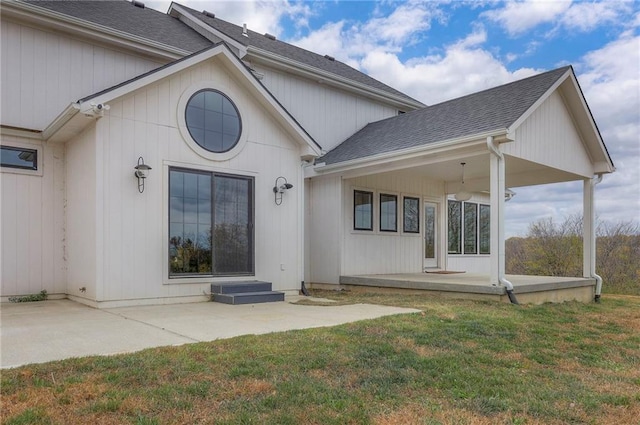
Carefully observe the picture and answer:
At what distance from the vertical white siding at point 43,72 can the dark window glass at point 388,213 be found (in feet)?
22.4

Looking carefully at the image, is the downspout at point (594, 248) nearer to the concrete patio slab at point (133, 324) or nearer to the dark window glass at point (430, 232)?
the dark window glass at point (430, 232)

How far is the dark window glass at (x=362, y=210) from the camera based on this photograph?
11.0 metres

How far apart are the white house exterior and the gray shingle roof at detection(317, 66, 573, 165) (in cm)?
6

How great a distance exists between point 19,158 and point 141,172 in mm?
2407

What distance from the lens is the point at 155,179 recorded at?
24.1ft

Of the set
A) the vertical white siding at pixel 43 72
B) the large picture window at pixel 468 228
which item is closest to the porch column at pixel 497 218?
the large picture window at pixel 468 228

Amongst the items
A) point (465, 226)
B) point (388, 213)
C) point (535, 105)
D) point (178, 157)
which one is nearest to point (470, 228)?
point (465, 226)

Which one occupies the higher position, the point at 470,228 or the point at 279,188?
the point at 279,188

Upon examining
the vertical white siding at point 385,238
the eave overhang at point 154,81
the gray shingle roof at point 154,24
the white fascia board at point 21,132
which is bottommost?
the vertical white siding at point 385,238

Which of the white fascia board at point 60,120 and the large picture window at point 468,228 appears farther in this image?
the large picture window at point 468,228

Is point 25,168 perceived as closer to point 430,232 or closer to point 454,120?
point 454,120

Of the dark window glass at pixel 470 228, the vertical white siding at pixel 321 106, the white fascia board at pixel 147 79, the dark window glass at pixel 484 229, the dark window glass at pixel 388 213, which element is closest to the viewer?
the white fascia board at pixel 147 79

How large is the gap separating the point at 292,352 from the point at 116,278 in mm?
3983

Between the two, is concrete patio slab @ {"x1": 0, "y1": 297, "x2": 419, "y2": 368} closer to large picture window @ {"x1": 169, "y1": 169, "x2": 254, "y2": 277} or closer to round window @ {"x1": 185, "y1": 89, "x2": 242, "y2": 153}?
large picture window @ {"x1": 169, "y1": 169, "x2": 254, "y2": 277}
